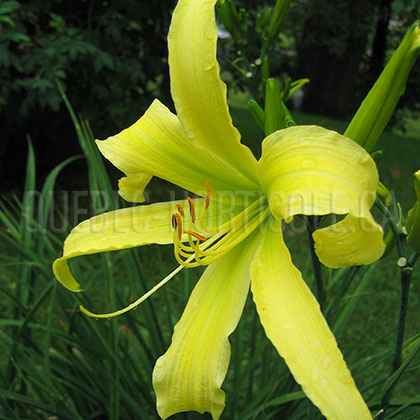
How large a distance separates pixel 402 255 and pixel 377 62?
351 inches

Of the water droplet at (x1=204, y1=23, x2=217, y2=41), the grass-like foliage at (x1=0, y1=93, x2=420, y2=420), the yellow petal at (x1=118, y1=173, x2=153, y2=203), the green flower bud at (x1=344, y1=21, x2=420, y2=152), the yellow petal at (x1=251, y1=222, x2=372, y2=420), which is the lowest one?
the grass-like foliage at (x1=0, y1=93, x2=420, y2=420)

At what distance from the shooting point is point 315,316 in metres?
0.90

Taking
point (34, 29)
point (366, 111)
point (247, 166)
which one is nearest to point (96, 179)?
point (247, 166)

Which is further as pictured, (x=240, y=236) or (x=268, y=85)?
(x=240, y=236)

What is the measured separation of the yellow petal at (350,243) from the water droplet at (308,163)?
110 millimetres

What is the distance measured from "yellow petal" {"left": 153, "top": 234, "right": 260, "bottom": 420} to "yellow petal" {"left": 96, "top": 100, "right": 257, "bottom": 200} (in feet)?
0.80

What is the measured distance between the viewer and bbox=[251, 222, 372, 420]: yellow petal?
80 centimetres

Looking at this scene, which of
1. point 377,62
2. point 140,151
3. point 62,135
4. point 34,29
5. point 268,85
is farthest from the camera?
point 377,62

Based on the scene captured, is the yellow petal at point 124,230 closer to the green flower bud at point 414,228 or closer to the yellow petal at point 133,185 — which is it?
the yellow petal at point 133,185

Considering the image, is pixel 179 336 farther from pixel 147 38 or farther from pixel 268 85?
pixel 147 38

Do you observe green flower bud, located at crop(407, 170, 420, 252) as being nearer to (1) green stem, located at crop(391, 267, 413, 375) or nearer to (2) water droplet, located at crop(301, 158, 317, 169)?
(1) green stem, located at crop(391, 267, 413, 375)

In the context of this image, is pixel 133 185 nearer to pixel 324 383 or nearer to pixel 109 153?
pixel 109 153

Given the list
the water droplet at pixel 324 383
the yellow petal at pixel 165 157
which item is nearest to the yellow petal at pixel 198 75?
the yellow petal at pixel 165 157

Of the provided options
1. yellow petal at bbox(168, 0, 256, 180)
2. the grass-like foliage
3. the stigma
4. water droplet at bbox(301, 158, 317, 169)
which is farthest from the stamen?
the grass-like foliage
